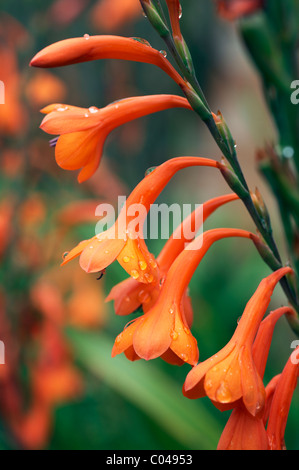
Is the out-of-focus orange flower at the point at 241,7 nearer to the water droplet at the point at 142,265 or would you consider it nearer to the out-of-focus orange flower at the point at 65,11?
the water droplet at the point at 142,265

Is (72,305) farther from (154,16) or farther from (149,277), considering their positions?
(154,16)

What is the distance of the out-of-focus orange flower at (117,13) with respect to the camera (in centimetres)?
229

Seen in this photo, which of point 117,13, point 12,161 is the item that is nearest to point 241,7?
point 12,161

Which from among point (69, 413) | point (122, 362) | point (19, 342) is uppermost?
point (19, 342)

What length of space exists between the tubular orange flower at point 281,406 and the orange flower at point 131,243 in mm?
205

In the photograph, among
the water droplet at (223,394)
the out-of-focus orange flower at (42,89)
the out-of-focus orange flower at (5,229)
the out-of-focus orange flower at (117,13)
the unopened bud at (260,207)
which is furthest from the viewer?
the out-of-focus orange flower at (117,13)

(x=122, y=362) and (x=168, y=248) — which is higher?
(x=168, y=248)

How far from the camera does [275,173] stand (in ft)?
2.84

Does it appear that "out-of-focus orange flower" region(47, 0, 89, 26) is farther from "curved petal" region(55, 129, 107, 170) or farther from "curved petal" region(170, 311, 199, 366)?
"curved petal" region(170, 311, 199, 366)

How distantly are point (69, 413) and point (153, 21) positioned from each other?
5.02 feet

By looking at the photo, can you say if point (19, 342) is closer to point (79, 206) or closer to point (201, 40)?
point (79, 206)

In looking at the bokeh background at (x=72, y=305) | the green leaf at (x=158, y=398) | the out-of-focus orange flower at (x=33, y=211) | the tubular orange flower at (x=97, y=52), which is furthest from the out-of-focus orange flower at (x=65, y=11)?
the tubular orange flower at (x=97, y=52)

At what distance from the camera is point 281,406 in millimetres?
630

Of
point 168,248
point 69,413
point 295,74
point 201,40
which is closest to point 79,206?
point 69,413
